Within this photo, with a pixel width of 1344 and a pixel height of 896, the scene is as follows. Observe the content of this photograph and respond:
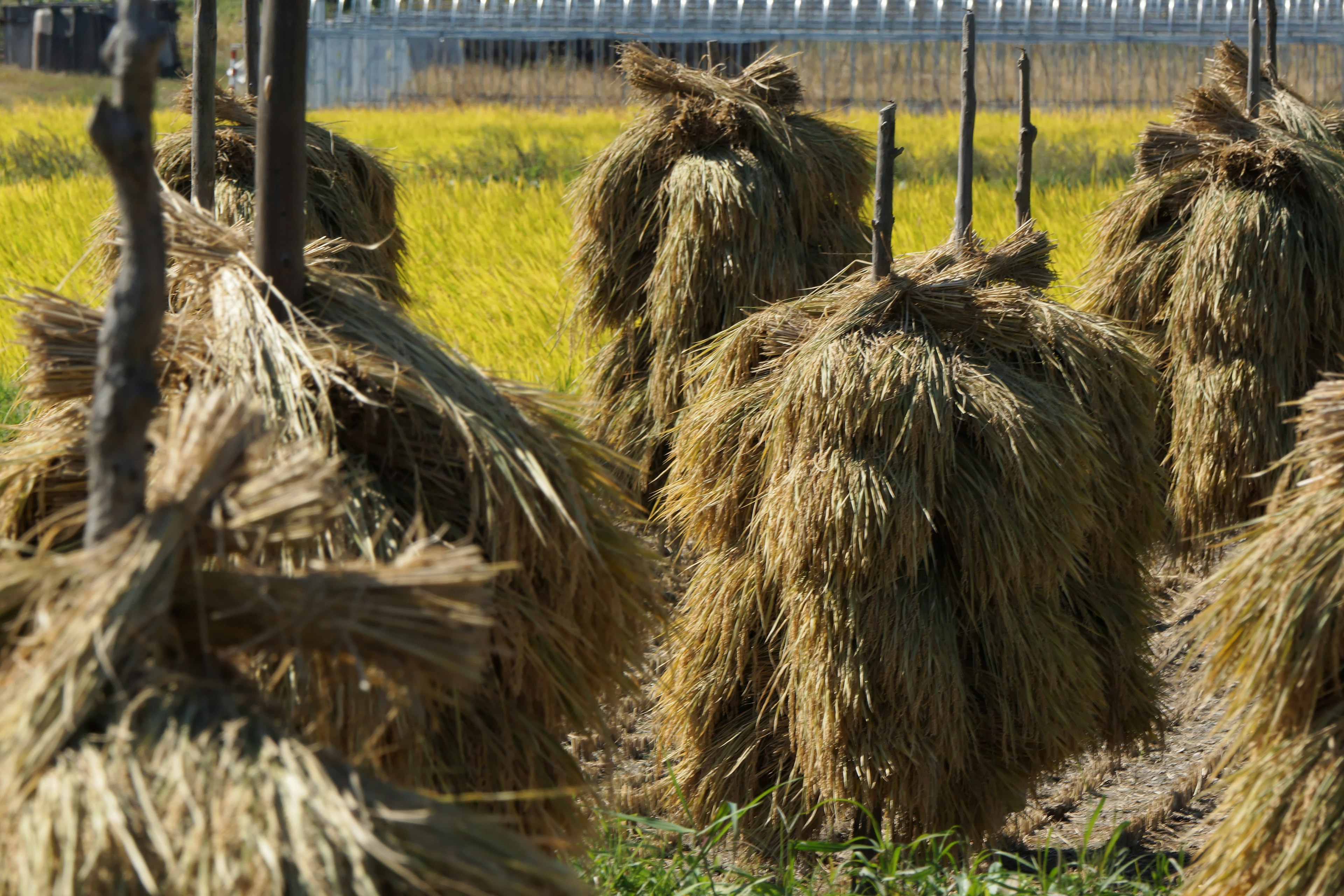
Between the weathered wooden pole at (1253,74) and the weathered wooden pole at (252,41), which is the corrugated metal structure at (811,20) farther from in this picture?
the weathered wooden pole at (252,41)

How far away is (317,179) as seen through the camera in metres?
3.53

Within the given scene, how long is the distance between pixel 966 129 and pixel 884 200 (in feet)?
1.58

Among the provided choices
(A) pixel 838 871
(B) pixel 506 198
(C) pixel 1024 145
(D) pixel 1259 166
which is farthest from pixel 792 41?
(A) pixel 838 871

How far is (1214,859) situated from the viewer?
4.54 feet

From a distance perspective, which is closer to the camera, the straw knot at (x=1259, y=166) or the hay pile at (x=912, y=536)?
the hay pile at (x=912, y=536)

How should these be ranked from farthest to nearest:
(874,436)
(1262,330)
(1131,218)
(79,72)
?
(79,72)
(1131,218)
(1262,330)
(874,436)

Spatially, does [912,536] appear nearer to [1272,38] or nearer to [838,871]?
[838,871]

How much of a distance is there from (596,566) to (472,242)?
7877mm

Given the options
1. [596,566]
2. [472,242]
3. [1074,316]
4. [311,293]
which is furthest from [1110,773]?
[472,242]

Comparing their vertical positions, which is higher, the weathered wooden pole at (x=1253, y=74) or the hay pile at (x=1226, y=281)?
the weathered wooden pole at (x=1253, y=74)

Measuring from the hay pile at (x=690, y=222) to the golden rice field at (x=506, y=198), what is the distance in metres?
0.35

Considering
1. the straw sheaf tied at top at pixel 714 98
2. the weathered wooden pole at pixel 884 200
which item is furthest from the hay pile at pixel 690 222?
the weathered wooden pole at pixel 884 200

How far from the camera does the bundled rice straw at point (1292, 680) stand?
1253 millimetres

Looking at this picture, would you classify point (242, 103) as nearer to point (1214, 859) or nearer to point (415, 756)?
point (415, 756)
